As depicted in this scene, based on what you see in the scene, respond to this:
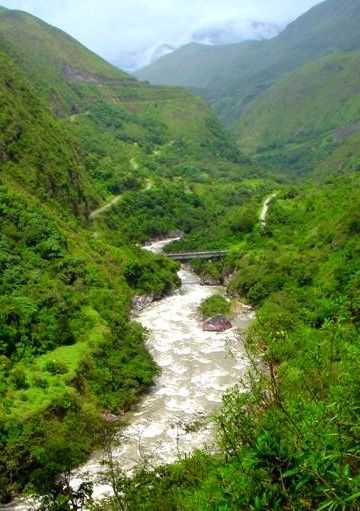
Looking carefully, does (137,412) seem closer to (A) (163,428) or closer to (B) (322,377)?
(A) (163,428)

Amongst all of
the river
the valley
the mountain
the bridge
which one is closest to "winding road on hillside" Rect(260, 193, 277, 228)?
the valley

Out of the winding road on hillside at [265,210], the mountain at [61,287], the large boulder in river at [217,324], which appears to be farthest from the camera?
the winding road on hillside at [265,210]

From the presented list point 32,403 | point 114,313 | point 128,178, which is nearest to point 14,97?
point 128,178

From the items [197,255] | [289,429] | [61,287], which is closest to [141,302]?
[61,287]

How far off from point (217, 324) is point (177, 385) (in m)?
15.3

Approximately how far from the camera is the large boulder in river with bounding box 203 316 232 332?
63.5m

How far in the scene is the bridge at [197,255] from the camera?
3799 inches

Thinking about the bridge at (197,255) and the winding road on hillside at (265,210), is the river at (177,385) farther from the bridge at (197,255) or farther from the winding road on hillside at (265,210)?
the winding road on hillside at (265,210)

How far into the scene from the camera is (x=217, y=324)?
64.1 meters

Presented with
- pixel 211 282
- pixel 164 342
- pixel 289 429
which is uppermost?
pixel 289 429

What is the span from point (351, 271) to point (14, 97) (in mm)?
63509

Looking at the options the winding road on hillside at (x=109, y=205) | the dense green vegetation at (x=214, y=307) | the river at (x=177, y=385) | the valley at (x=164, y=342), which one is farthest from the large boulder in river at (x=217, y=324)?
the winding road on hillside at (x=109, y=205)

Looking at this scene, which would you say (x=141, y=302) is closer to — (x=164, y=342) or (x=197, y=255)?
(x=164, y=342)

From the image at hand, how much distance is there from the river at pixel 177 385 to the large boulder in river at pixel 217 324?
72cm
